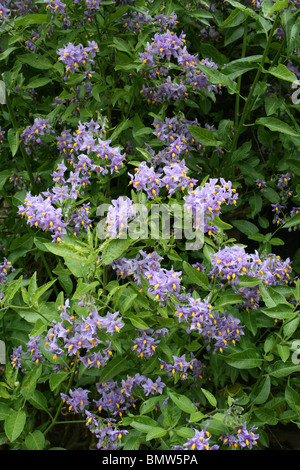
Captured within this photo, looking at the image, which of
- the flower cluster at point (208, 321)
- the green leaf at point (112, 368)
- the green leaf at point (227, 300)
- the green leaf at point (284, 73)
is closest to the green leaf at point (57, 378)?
the green leaf at point (112, 368)

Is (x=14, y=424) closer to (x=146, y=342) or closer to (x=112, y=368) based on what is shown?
(x=112, y=368)

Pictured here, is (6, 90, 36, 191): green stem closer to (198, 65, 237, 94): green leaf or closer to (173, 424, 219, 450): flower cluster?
(198, 65, 237, 94): green leaf

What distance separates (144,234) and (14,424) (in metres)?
0.68

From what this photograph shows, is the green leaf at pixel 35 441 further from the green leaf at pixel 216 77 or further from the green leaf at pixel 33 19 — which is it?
the green leaf at pixel 33 19

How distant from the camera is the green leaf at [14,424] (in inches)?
58.9

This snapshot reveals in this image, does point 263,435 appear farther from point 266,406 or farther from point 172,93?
point 172,93

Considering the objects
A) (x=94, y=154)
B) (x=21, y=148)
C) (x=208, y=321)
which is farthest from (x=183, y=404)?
(x=21, y=148)

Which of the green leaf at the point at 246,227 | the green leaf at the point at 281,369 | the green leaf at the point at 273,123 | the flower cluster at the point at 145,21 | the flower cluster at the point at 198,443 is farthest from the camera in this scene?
the green leaf at the point at 246,227

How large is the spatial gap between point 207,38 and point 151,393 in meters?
1.52

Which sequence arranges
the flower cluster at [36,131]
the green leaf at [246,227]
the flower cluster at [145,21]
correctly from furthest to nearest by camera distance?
the green leaf at [246,227]
the flower cluster at [36,131]
the flower cluster at [145,21]

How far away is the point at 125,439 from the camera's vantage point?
5.07 ft

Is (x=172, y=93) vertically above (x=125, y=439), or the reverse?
(x=172, y=93)

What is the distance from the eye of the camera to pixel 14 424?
4.99 feet
